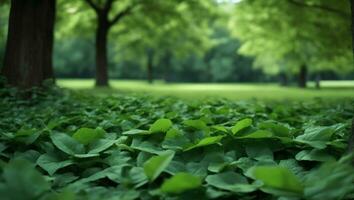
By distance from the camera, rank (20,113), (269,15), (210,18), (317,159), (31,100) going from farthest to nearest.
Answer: (210,18) → (269,15) → (31,100) → (20,113) → (317,159)

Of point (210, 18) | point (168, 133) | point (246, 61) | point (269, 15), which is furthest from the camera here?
point (246, 61)

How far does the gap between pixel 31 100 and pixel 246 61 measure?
233 ft

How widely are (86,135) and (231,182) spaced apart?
128 centimetres

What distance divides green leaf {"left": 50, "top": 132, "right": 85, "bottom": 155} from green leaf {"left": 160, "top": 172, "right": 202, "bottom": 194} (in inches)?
43.3

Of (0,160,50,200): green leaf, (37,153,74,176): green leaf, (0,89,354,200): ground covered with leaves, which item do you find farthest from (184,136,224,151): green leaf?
(0,160,50,200): green leaf

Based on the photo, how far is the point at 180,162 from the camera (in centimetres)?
315

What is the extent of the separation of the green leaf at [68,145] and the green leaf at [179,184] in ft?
3.61

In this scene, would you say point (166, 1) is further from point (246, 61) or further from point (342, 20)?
point (246, 61)

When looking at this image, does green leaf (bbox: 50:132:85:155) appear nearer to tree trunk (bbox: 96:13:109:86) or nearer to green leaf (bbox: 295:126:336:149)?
green leaf (bbox: 295:126:336:149)

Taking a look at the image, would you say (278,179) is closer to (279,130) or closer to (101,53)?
(279,130)

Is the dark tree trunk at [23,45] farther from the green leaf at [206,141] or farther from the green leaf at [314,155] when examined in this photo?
the green leaf at [314,155]

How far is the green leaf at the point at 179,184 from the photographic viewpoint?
2439 mm

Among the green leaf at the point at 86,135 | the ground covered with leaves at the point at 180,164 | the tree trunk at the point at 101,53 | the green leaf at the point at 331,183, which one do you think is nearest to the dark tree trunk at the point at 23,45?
the ground covered with leaves at the point at 180,164

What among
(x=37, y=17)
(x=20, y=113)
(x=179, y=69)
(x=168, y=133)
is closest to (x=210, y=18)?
(x=37, y=17)
